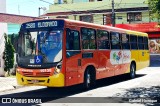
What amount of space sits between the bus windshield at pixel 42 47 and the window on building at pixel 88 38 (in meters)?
1.70

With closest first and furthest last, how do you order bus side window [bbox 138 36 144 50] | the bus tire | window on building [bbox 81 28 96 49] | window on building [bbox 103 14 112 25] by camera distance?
window on building [bbox 81 28 96 49] → the bus tire → bus side window [bbox 138 36 144 50] → window on building [bbox 103 14 112 25]

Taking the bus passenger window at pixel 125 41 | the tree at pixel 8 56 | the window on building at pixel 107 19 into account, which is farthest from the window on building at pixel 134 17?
the tree at pixel 8 56

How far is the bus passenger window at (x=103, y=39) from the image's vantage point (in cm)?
1458

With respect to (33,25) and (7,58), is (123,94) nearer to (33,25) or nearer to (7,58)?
(33,25)

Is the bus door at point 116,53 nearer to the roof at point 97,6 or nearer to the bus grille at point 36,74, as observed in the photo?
the bus grille at point 36,74

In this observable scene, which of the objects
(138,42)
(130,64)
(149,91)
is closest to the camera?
(149,91)

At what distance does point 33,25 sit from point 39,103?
3506 mm

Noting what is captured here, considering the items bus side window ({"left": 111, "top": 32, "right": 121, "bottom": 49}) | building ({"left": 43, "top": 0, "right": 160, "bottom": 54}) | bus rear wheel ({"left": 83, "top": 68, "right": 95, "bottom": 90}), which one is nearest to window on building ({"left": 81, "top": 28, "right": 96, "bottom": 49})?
bus rear wheel ({"left": 83, "top": 68, "right": 95, "bottom": 90})

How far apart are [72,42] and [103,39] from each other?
3094 millimetres

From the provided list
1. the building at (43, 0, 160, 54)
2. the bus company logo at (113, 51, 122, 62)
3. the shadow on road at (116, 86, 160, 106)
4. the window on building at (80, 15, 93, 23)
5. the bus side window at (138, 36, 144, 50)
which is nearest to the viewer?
the shadow on road at (116, 86, 160, 106)

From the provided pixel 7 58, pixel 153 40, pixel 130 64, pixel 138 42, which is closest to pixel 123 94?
pixel 130 64

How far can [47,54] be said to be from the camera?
462 inches

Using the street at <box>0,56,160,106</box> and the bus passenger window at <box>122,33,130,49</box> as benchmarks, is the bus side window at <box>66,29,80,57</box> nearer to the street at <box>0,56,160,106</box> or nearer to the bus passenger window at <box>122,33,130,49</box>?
the street at <box>0,56,160,106</box>

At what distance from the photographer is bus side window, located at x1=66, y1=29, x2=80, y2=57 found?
1198cm
